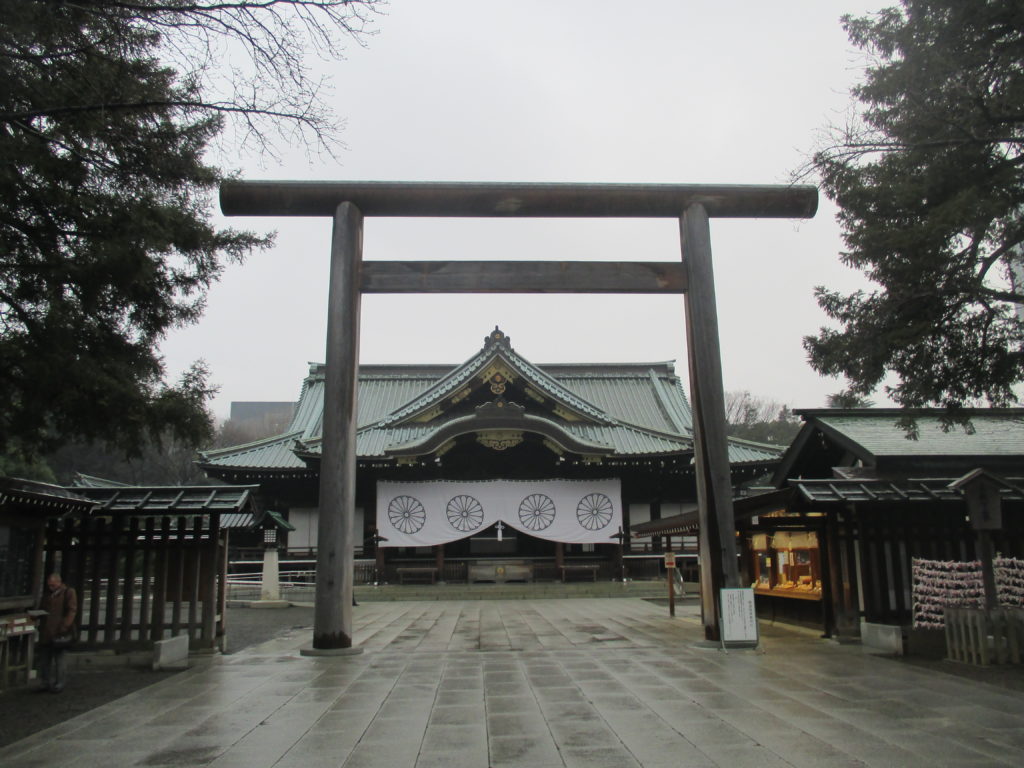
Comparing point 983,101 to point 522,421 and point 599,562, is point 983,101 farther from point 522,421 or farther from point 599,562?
point 599,562

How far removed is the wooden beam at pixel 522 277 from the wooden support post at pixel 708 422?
33 centimetres

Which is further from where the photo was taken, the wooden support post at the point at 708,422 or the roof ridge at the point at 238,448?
the roof ridge at the point at 238,448

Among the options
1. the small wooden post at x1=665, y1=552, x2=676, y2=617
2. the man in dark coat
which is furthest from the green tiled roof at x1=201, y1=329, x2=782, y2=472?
the man in dark coat

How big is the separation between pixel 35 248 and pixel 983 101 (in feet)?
30.0

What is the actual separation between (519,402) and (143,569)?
16469 millimetres

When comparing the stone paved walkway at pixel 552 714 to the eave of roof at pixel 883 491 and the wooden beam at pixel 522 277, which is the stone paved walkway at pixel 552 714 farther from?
the wooden beam at pixel 522 277

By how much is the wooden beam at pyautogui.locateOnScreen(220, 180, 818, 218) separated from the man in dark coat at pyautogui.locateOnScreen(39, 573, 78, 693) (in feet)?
15.8

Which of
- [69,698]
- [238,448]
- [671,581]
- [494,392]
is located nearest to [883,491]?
[671,581]

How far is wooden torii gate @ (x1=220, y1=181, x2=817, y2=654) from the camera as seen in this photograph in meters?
8.81

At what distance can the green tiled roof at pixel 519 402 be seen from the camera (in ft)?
74.7

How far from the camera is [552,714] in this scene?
560cm

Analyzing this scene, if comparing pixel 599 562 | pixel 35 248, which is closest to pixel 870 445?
pixel 35 248

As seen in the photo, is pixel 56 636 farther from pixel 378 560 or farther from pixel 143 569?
pixel 378 560

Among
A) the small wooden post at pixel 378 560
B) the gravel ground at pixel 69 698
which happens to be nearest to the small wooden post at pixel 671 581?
the gravel ground at pixel 69 698
